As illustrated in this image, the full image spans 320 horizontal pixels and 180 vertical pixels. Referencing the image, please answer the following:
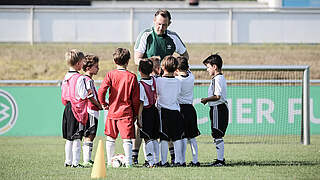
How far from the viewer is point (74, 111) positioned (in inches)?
347

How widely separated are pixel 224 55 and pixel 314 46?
3468mm

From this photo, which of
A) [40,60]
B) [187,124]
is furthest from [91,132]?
[40,60]

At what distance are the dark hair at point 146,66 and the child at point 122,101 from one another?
0.23m

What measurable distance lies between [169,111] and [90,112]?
114 cm

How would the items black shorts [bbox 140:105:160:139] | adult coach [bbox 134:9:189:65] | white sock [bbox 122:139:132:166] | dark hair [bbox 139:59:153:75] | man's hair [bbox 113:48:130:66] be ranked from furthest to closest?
adult coach [bbox 134:9:189:65], black shorts [bbox 140:105:160:139], dark hair [bbox 139:59:153:75], man's hair [bbox 113:48:130:66], white sock [bbox 122:139:132:166]

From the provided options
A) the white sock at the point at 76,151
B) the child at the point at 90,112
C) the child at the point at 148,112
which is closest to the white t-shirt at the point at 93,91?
the child at the point at 90,112

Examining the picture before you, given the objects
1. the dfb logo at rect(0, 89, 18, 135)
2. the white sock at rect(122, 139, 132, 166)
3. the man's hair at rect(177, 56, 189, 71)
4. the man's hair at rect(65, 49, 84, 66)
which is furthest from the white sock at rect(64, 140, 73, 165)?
the dfb logo at rect(0, 89, 18, 135)

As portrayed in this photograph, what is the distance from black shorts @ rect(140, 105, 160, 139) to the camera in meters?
8.77

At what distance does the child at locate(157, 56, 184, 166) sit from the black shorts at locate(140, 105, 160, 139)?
0.07 metres

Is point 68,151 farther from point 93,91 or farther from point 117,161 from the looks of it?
point 93,91

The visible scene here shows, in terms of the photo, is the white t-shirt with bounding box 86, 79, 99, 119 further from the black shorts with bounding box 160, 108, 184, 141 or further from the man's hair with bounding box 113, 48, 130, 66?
the black shorts with bounding box 160, 108, 184, 141

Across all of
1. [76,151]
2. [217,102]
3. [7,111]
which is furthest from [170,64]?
[7,111]

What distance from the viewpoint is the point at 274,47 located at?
75.5 feet

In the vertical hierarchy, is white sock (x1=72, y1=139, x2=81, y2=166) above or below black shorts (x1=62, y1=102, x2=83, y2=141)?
below
